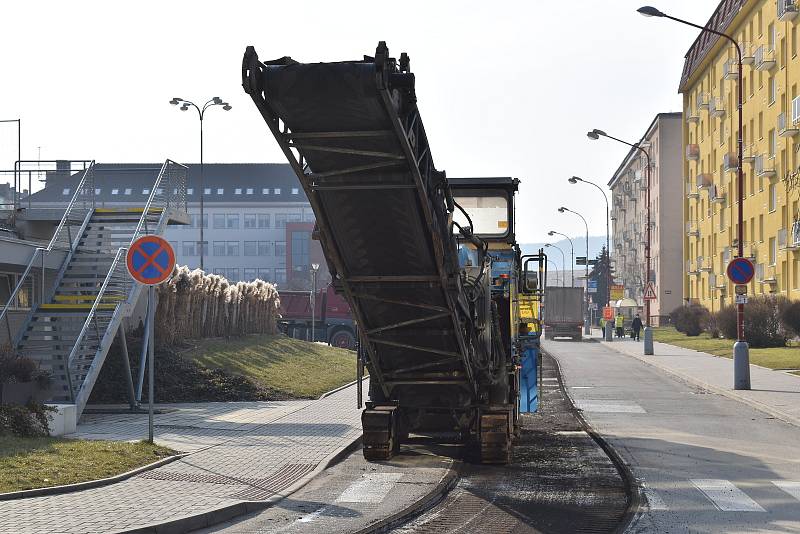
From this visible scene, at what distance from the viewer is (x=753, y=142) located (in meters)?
62.6

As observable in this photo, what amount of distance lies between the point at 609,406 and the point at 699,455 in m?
8.28

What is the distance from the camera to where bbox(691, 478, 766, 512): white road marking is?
10.6 metres

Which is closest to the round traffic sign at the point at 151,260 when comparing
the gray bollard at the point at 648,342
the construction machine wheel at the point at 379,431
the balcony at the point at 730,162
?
the construction machine wheel at the point at 379,431

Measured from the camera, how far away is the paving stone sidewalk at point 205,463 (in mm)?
9648

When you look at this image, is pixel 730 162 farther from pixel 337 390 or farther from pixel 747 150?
pixel 337 390

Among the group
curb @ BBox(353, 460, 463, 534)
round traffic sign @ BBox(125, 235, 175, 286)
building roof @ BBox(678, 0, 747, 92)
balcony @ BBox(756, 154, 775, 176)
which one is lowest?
curb @ BBox(353, 460, 463, 534)

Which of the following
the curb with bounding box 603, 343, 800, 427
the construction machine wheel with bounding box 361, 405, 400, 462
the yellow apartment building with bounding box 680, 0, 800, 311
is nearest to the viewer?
the construction machine wheel with bounding box 361, 405, 400, 462

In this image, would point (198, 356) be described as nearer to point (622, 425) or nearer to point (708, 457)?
point (622, 425)

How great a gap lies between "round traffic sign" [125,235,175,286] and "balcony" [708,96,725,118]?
2489 inches

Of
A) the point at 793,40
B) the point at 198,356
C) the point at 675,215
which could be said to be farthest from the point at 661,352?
the point at 675,215

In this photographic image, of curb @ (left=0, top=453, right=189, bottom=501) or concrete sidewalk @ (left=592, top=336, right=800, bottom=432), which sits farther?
concrete sidewalk @ (left=592, top=336, right=800, bottom=432)

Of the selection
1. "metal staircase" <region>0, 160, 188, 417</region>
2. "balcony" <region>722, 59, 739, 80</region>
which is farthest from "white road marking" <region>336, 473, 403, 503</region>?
"balcony" <region>722, 59, 739, 80</region>

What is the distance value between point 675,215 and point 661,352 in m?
52.1

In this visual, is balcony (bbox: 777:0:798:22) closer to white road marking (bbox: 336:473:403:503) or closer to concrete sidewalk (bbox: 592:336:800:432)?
concrete sidewalk (bbox: 592:336:800:432)
